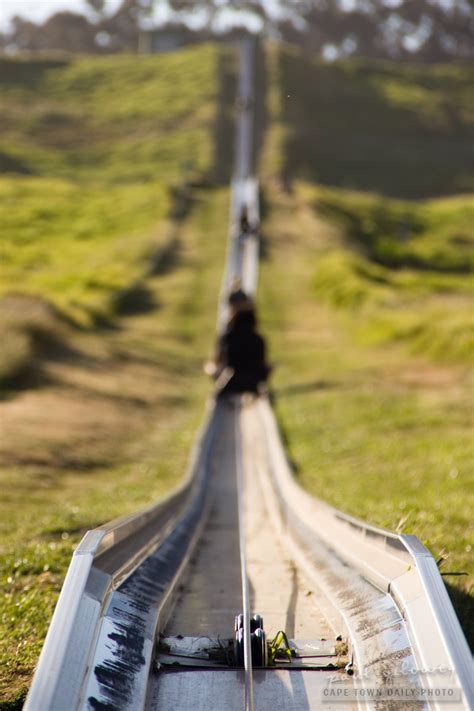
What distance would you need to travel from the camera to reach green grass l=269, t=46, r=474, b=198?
6488 cm

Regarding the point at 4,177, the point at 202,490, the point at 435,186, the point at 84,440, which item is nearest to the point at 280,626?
the point at 202,490

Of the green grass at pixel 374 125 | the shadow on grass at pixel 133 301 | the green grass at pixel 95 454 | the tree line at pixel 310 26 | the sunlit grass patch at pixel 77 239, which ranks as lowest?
the green grass at pixel 95 454

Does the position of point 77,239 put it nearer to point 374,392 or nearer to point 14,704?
point 374,392

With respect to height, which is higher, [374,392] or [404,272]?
[404,272]

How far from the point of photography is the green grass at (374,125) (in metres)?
64.9

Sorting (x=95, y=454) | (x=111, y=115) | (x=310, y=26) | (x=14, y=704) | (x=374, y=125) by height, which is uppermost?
(x=310, y=26)

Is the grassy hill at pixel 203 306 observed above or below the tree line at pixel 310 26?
below

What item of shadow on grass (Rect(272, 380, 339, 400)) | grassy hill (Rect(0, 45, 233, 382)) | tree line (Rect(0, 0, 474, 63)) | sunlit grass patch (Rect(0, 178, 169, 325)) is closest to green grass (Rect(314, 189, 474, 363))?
shadow on grass (Rect(272, 380, 339, 400))

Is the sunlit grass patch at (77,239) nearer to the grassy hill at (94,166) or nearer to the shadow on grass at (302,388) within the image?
the grassy hill at (94,166)

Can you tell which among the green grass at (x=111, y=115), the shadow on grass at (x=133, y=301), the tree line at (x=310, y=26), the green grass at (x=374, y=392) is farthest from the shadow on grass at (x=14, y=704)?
the tree line at (x=310, y=26)

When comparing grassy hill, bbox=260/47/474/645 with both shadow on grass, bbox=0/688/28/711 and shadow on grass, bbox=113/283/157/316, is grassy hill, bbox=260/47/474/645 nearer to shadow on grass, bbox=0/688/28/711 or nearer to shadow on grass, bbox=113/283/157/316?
shadow on grass, bbox=0/688/28/711

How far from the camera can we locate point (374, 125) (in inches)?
3120

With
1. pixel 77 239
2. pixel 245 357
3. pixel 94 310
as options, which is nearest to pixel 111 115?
pixel 77 239

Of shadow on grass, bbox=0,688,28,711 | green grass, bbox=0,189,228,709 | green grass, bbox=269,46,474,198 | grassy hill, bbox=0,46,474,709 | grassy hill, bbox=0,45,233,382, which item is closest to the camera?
shadow on grass, bbox=0,688,28,711
